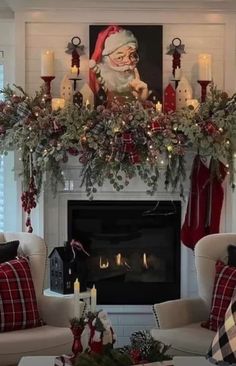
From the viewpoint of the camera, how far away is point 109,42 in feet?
15.6

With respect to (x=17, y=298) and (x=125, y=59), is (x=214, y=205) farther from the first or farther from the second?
(x=17, y=298)

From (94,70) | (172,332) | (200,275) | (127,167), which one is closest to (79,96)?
(94,70)

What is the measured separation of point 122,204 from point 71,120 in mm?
857

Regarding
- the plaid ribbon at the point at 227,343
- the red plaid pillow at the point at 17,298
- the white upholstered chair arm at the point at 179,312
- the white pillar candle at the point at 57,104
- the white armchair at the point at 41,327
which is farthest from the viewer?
the white pillar candle at the point at 57,104

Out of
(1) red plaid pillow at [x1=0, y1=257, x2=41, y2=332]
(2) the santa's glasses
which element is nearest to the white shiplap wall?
(2) the santa's glasses

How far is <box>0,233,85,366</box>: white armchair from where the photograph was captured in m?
3.35

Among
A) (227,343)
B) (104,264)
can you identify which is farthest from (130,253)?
(227,343)

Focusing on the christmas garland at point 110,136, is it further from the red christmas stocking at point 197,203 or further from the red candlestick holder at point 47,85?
the red christmas stocking at point 197,203

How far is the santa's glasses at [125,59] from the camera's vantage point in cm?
475

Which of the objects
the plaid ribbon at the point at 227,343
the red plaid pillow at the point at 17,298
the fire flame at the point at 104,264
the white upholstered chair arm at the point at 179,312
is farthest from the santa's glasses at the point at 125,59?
the plaid ribbon at the point at 227,343

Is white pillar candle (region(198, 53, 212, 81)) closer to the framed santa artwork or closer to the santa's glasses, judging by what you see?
the framed santa artwork

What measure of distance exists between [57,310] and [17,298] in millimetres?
281

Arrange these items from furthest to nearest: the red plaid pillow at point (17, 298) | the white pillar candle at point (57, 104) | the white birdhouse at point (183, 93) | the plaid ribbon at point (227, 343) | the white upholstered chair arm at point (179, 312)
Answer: the white birdhouse at point (183, 93) < the white pillar candle at point (57, 104) < the white upholstered chair arm at point (179, 312) < the red plaid pillow at point (17, 298) < the plaid ribbon at point (227, 343)

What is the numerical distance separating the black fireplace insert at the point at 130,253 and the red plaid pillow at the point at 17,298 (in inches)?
48.6
